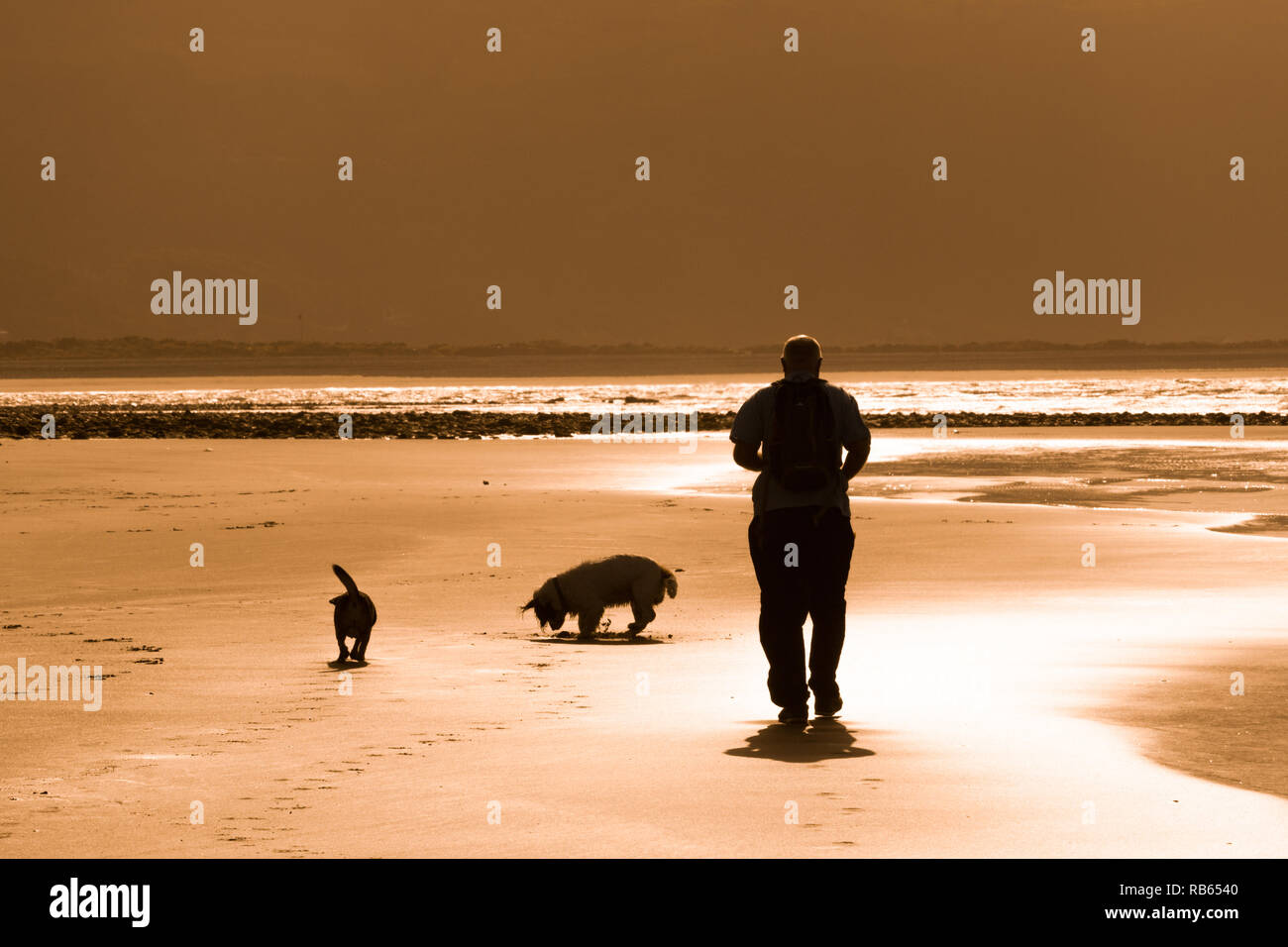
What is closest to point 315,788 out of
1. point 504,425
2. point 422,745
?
point 422,745

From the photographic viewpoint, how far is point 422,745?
9188mm

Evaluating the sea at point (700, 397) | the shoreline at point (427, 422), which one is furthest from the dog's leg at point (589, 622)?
the sea at point (700, 397)

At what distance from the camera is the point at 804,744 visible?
29.9ft

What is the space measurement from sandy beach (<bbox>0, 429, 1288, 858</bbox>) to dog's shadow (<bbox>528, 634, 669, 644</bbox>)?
5.3 inches

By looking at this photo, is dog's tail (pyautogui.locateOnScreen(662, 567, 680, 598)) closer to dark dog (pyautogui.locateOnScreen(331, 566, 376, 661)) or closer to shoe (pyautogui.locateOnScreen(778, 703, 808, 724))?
dark dog (pyautogui.locateOnScreen(331, 566, 376, 661))

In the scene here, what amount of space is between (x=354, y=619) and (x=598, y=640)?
2.48 metres

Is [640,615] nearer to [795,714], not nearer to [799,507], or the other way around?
[795,714]

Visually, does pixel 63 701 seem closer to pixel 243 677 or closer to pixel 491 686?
pixel 243 677

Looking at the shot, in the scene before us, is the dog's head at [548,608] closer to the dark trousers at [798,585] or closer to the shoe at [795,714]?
the dark trousers at [798,585]

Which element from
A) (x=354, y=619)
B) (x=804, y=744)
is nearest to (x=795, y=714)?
(x=804, y=744)

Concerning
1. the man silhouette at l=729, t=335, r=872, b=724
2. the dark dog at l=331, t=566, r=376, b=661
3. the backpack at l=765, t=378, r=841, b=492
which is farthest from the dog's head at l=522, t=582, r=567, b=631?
the backpack at l=765, t=378, r=841, b=492

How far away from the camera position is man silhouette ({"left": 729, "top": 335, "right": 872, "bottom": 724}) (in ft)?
31.1

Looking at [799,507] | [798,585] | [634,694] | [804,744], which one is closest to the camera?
[804,744]
